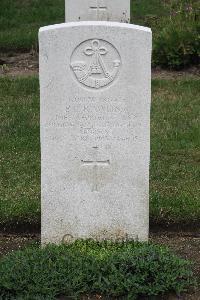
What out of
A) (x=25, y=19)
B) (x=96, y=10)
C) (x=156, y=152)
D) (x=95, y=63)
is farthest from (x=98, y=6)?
(x=95, y=63)

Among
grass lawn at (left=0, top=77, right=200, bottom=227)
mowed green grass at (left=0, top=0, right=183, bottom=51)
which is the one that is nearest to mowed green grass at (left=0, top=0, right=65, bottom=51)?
mowed green grass at (left=0, top=0, right=183, bottom=51)

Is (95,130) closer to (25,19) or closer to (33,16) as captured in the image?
(25,19)

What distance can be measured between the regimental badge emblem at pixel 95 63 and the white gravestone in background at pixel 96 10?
650cm

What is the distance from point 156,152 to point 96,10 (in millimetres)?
4367

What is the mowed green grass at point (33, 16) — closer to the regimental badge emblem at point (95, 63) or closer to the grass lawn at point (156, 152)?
the grass lawn at point (156, 152)

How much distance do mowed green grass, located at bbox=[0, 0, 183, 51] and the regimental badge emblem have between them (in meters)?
7.48

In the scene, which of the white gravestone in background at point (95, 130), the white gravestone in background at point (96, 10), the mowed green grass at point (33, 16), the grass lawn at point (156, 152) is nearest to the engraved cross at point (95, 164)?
the white gravestone in background at point (95, 130)

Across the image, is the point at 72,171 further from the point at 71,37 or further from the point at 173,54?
the point at 173,54

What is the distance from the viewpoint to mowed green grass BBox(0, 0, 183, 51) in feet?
44.1

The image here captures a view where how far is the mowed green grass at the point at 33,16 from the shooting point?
1345 cm

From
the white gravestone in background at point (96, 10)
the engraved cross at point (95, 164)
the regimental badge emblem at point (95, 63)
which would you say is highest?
the regimental badge emblem at point (95, 63)

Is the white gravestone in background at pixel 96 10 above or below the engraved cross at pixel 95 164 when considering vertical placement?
below

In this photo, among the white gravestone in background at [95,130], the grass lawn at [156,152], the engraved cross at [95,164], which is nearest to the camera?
the white gravestone in background at [95,130]

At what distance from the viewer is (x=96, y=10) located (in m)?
12.2
